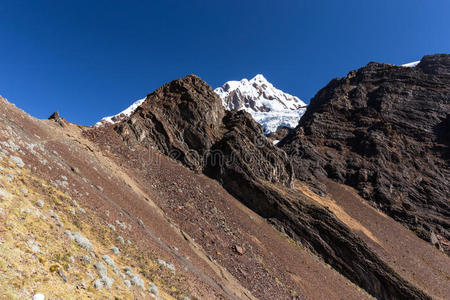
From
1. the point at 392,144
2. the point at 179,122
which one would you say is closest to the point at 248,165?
the point at 179,122

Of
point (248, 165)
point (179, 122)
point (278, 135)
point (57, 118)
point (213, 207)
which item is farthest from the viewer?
point (278, 135)

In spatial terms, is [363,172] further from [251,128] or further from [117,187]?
[117,187]

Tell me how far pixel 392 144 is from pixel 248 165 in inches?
2053

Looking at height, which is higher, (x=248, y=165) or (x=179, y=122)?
(x=248, y=165)

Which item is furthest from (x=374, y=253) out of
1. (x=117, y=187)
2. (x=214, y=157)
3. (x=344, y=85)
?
(x=344, y=85)

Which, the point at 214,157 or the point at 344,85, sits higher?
the point at 344,85

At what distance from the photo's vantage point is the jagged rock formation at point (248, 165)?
3012 cm

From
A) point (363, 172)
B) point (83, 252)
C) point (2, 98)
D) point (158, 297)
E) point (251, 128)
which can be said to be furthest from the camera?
point (363, 172)

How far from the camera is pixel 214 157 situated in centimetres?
3850

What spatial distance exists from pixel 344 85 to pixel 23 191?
108744 millimetres

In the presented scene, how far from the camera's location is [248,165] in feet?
124

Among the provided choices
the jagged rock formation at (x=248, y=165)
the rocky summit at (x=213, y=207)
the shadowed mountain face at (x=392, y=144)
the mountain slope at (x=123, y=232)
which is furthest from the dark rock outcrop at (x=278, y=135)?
the mountain slope at (x=123, y=232)

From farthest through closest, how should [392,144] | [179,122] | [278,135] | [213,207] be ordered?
[278,135], [392,144], [179,122], [213,207]

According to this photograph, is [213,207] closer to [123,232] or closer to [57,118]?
[123,232]
